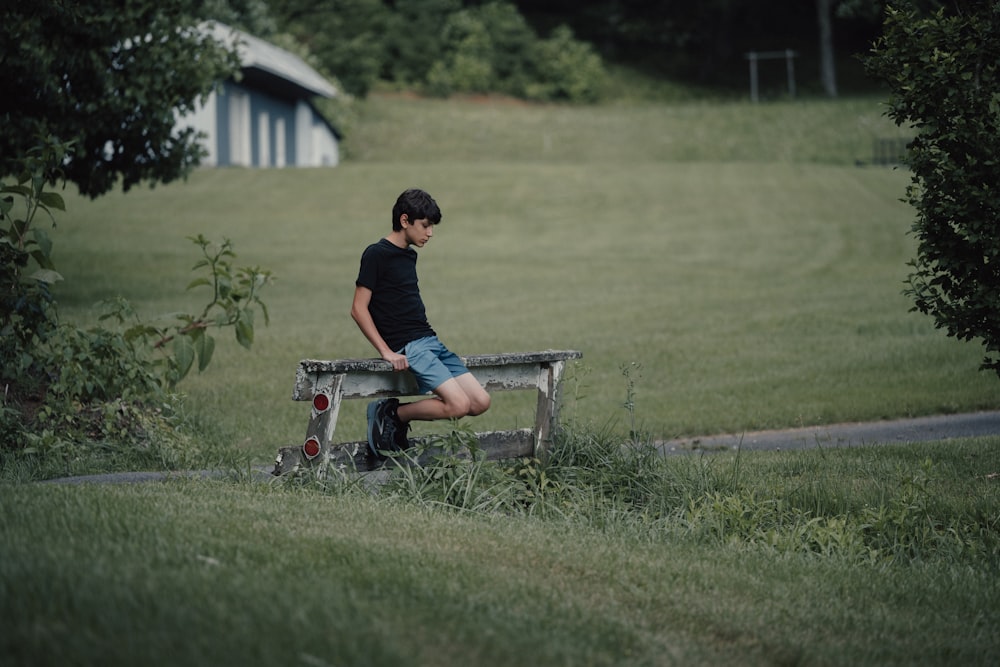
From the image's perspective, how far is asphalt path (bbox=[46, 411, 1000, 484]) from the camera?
31.2ft

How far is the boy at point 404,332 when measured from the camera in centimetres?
680

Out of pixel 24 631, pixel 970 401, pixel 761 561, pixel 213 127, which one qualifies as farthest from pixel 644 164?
pixel 24 631

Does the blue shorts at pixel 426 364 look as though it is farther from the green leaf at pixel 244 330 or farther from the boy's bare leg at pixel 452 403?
the green leaf at pixel 244 330

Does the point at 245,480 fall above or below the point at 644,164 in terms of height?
below

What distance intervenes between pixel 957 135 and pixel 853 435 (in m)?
3.26

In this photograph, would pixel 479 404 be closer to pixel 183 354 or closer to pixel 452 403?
pixel 452 403

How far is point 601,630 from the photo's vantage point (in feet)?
14.0

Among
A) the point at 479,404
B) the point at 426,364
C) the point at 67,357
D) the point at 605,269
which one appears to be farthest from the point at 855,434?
the point at 605,269

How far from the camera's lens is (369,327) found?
6.81 meters

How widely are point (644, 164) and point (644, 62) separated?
124 feet

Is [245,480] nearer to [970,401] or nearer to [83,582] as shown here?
[83,582]

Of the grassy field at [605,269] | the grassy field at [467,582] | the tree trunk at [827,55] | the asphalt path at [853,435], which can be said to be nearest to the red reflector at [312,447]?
the grassy field at [467,582]

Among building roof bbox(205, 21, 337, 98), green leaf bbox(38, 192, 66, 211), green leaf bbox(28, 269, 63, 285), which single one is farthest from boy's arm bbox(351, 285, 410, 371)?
building roof bbox(205, 21, 337, 98)

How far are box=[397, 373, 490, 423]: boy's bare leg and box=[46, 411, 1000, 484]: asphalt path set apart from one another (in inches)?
96.1
